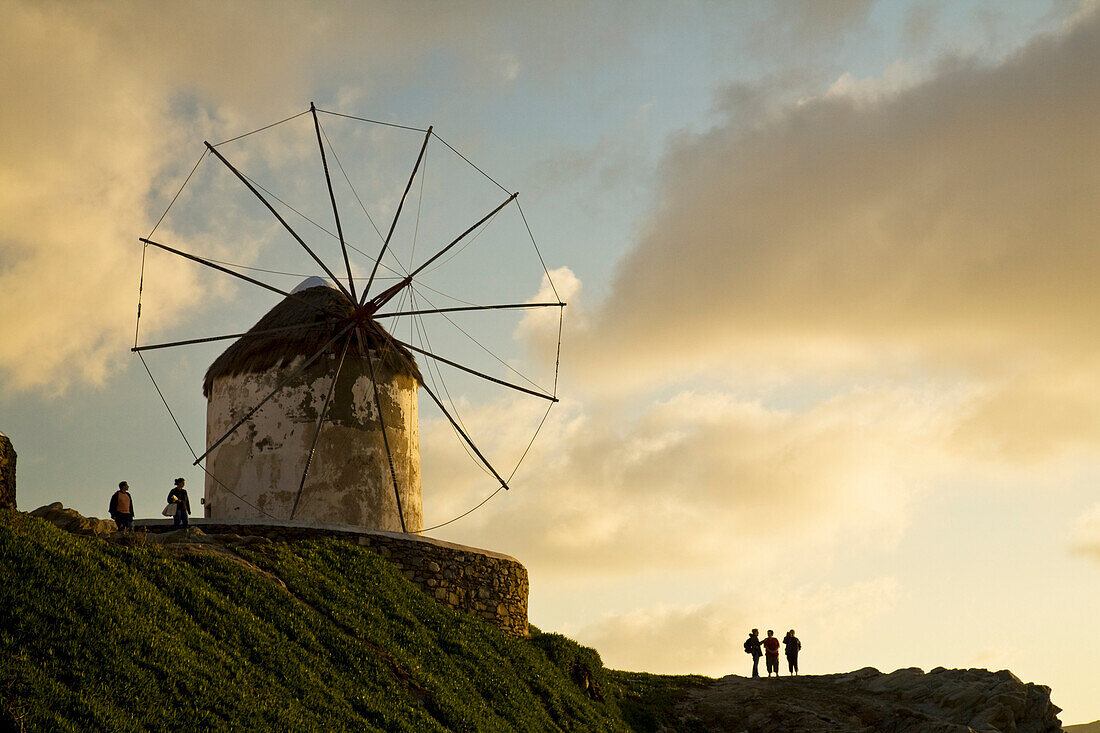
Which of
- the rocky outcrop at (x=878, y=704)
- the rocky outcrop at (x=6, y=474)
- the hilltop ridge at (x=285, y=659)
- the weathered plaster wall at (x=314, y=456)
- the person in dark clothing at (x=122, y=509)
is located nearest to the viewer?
the hilltop ridge at (x=285, y=659)

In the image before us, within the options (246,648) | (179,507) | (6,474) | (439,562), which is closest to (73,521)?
(6,474)

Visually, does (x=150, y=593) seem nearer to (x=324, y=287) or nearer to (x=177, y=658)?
(x=177, y=658)

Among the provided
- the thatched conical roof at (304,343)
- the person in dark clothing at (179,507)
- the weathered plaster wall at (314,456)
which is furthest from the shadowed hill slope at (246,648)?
the thatched conical roof at (304,343)

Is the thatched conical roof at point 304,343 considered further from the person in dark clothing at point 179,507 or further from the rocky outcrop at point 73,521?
the rocky outcrop at point 73,521

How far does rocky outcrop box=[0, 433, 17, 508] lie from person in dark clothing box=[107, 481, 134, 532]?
3913mm

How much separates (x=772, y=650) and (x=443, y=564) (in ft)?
37.9

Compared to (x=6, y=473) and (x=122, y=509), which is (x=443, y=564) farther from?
(x=6, y=473)

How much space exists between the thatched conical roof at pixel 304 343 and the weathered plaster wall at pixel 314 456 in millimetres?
302

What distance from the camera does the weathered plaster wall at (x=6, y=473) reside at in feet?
48.1

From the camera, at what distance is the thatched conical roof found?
81.1ft

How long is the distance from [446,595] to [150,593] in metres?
7.92

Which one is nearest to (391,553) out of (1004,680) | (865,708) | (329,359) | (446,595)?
(446,595)

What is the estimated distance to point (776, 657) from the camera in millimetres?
28516

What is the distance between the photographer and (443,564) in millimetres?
21328
